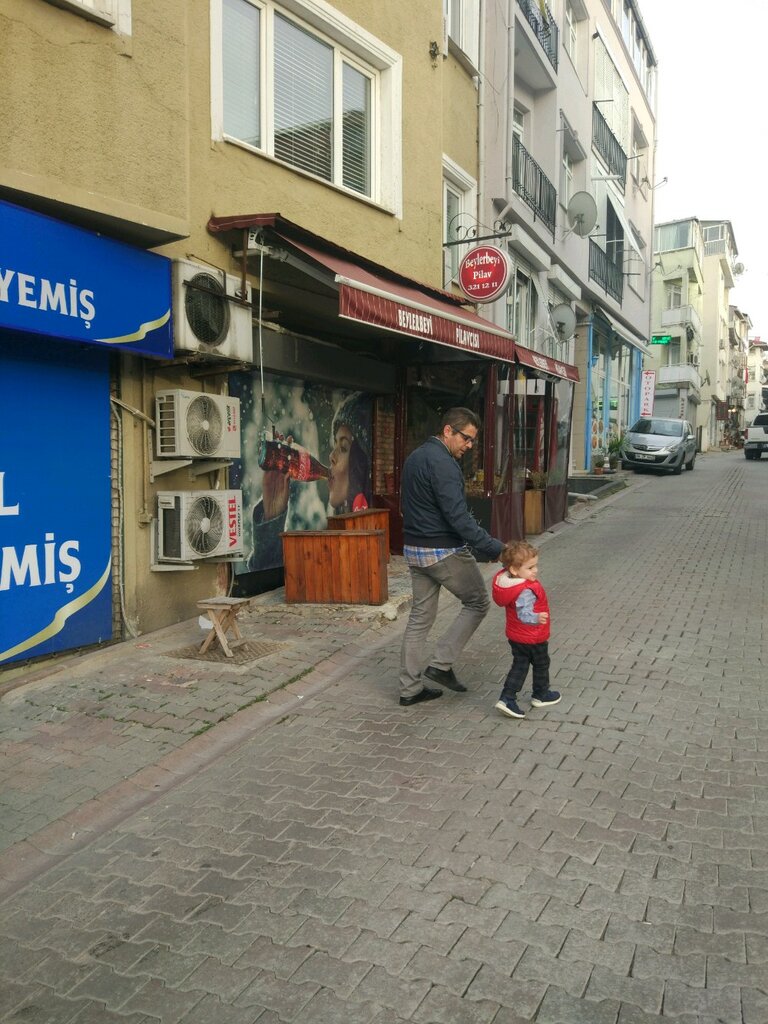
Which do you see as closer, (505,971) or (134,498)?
(505,971)

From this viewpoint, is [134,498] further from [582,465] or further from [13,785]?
[582,465]

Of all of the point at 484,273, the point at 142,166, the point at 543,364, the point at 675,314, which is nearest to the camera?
the point at 142,166

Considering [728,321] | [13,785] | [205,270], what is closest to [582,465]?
[205,270]

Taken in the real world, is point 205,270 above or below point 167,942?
above

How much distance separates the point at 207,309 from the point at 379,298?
1.54 meters

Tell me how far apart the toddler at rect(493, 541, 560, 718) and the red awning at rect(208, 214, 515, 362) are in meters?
2.98

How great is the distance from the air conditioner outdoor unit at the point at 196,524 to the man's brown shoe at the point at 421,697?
260cm

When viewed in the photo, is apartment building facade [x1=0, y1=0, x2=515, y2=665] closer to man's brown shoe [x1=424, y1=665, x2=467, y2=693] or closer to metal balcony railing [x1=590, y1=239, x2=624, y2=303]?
man's brown shoe [x1=424, y1=665, x2=467, y2=693]

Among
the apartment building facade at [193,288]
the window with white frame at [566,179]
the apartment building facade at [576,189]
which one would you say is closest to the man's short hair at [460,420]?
the apartment building facade at [193,288]

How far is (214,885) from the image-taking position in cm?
345

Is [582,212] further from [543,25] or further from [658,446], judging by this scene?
[658,446]

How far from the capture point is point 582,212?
18.9 metres

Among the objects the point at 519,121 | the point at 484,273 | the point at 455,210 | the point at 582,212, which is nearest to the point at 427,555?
the point at 484,273

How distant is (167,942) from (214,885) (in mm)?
396
